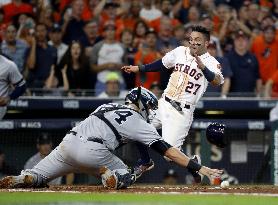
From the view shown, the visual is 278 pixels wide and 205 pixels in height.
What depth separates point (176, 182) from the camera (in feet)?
46.3

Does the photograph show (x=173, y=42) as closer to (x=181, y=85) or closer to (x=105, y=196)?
(x=181, y=85)

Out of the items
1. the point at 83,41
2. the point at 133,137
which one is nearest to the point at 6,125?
the point at 83,41

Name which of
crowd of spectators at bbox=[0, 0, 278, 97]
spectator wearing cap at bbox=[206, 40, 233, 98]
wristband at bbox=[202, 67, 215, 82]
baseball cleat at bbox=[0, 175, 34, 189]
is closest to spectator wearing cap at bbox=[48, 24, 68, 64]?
crowd of spectators at bbox=[0, 0, 278, 97]

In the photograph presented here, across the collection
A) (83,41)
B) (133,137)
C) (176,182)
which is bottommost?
(176,182)

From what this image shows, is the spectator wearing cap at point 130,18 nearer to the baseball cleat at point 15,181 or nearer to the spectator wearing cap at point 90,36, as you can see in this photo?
the spectator wearing cap at point 90,36

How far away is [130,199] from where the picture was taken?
8711 mm

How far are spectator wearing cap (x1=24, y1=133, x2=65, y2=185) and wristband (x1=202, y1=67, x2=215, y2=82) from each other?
357cm

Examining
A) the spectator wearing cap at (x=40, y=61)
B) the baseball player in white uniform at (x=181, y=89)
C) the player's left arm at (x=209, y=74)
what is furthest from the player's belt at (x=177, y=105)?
the spectator wearing cap at (x=40, y=61)

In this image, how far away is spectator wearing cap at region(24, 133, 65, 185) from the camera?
13.6 m

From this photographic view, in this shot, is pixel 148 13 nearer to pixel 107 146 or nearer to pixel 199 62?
pixel 199 62

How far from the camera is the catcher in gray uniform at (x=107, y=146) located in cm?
973

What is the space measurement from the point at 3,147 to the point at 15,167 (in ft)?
1.14

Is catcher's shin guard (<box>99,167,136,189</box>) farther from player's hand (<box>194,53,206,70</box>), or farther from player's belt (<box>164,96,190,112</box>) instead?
player's belt (<box>164,96,190,112</box>)

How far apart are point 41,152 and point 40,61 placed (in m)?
2.01
